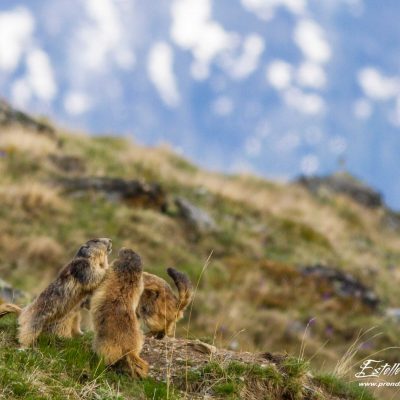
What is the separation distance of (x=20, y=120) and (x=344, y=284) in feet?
45.7

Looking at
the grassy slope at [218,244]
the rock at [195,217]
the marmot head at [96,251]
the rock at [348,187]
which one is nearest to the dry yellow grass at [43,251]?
the grassy slope at [218,244]

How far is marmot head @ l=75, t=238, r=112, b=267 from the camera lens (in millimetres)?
6094

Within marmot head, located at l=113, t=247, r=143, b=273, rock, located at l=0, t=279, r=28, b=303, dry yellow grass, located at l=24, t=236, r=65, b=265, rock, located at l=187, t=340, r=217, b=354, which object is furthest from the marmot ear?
dry yellow grass, located at l=24, t=236, r=65, b=265

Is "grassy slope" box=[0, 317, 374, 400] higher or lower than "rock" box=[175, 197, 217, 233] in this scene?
lower

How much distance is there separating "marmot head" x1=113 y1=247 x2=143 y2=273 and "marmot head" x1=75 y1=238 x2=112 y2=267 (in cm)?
21

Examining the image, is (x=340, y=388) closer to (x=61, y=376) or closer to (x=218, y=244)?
(x=61, y=376)

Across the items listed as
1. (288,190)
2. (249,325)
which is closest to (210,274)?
(249,325)

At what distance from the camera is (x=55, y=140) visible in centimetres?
2317

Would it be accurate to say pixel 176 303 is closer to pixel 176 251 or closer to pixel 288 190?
pixel 176 251

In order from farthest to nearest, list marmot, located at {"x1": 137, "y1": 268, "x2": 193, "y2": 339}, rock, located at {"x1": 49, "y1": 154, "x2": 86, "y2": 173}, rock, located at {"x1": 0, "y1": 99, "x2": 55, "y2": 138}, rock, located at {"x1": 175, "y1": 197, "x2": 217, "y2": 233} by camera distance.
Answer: rock, located at {"x1": 0, "y1": 99, "x2": 55, "y2": 138}, rock, located at {"x1": 49, "y1": 154, "x2": 86, "y2": 173}, rock, located at {"x1": 175, "y1": 197, "x2": 217, "y2": 233}, marmot, located at {"x1": 137, "y1": 268, "x2": 193, "y2": 339}

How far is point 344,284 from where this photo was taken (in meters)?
17.8

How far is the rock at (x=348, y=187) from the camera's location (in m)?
34.6

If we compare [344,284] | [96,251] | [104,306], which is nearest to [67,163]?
[344,284]

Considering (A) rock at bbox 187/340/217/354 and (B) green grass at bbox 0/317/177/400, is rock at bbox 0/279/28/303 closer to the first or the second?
(B) green grass at bbox 0/317/177/400
